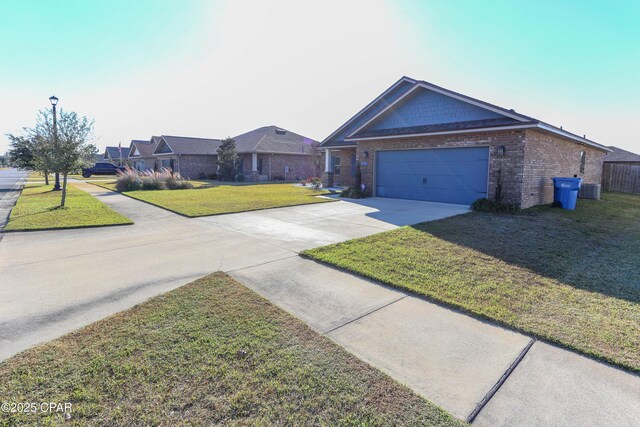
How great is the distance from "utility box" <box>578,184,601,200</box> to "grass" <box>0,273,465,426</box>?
57.1ft

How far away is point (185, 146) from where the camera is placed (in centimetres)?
3378

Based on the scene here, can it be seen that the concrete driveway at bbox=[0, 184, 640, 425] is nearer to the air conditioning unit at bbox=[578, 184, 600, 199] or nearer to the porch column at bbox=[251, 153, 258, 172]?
the air conditioning unit at bbox=[578, 184, 600, 199]

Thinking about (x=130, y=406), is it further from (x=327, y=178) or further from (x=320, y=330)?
(x=327, y=178)

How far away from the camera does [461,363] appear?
10.2ft

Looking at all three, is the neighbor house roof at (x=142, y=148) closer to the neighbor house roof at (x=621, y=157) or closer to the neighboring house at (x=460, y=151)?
the neighboring house at (x=460, y=151)

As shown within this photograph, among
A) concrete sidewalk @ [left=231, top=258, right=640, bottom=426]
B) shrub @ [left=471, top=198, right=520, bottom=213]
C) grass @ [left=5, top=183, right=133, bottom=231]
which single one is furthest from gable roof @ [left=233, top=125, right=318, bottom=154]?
concrete sidewalk @ [left=231, top=258, right=640, bottom=426]

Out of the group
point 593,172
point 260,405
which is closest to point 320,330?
point 260,405

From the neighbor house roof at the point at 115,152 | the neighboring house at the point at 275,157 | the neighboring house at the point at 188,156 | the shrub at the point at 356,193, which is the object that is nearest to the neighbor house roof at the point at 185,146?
the neighboring house at the point at 188,156

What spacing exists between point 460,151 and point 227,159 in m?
20.9

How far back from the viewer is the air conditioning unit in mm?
15422

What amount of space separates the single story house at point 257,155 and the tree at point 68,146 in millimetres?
16259

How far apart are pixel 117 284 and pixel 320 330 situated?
3.19m

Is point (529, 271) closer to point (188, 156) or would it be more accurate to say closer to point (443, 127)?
point (443, 127)

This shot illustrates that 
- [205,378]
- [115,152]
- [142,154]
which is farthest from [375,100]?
[115,152]
